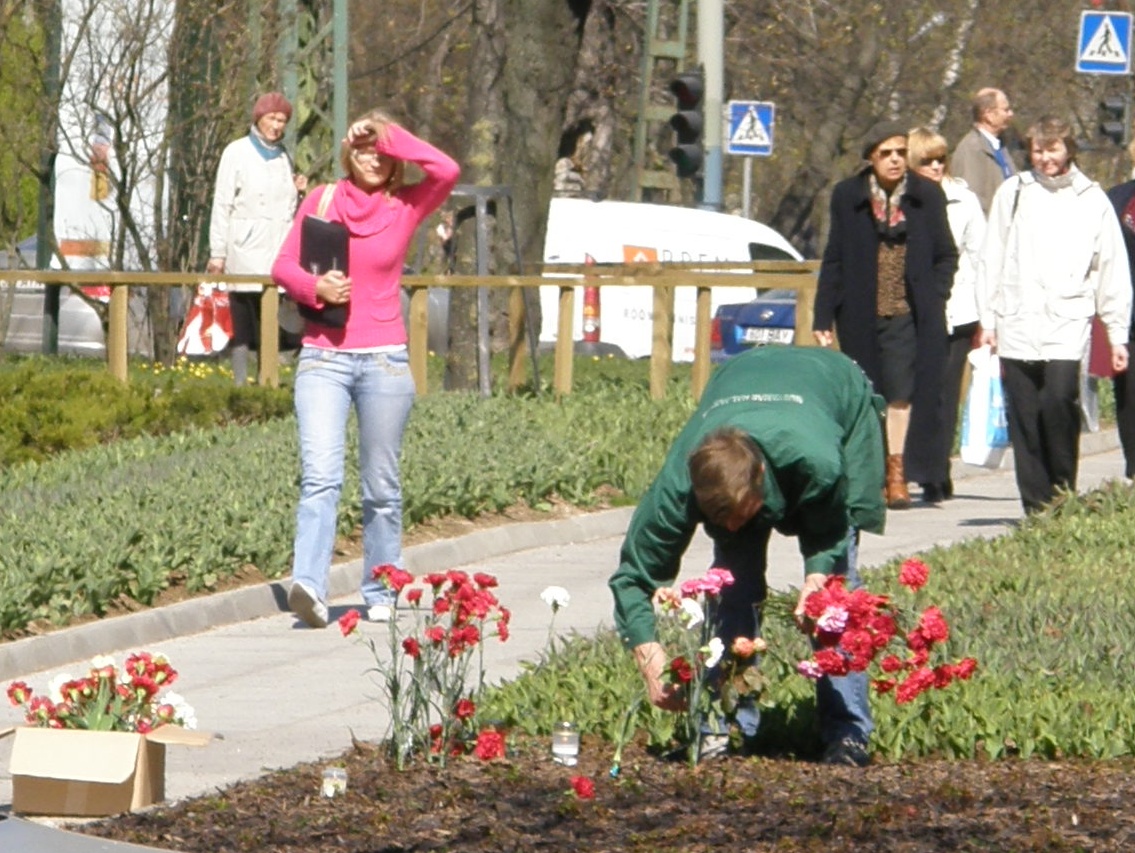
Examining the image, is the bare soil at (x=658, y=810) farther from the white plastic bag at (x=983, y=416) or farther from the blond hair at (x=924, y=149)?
Answer: the white plastic bag at (x=983, y=416)

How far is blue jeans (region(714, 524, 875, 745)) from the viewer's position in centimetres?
679

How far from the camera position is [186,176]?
71.0ft

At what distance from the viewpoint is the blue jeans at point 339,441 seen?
9.77 metres

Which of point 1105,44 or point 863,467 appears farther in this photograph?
point 1105,44

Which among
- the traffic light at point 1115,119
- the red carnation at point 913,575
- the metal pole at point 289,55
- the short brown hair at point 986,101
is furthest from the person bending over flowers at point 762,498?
the traffic light at point 1115,119

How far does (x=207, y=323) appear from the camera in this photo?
18.0 meters

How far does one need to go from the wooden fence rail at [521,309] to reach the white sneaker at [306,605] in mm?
6108

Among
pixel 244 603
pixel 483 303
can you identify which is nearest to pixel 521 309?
pixel 483 303

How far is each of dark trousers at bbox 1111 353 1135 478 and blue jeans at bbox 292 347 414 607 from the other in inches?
166

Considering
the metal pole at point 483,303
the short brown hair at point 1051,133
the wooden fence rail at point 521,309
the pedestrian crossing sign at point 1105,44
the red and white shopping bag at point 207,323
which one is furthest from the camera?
the pedestrian crossing sign at point 1105,44

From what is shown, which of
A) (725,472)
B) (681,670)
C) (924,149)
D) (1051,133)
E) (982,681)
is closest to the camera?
(725,472)

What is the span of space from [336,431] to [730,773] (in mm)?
3511

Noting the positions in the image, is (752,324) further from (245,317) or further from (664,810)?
(664,810)

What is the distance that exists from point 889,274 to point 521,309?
4.44 m
